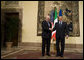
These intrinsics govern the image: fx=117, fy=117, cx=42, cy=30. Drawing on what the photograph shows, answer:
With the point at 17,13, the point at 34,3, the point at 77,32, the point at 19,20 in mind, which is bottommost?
the point at 77,32

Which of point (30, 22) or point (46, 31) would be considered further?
point (30, 22)

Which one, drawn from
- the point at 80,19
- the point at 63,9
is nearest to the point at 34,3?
the point at 63,9

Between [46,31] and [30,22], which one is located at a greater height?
[30,22]

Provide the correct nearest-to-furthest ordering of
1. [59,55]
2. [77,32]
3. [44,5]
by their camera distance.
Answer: [59,55], [77,32], [44,5]

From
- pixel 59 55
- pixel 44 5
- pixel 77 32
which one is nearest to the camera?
pixel 59 55

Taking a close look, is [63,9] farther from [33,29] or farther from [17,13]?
[17,13]

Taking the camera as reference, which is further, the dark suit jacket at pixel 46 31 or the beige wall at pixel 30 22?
the beige wall at pixel 30 22

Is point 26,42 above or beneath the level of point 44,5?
beneath

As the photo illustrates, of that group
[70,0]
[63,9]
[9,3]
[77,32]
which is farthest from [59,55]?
[9,3]

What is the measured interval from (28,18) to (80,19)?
12.5 feet

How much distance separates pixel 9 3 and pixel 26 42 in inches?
133

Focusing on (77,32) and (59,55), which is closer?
(59,55)

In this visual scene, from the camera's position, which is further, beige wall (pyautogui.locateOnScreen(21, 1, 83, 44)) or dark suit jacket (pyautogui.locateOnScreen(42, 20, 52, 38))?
beige wall (pyautogui.locateOnScreen(21, 1, 83, 44))

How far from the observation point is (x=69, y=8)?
28.2 ft
